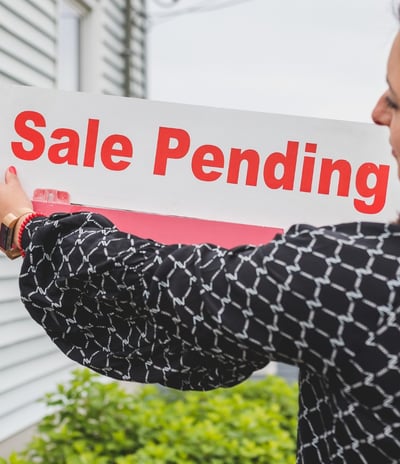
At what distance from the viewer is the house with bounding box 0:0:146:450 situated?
12.7ft

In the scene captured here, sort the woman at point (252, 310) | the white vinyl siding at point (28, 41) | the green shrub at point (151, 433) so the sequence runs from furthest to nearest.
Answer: the white vinyl siding at point (28, 41)
the green shrub at point (151, 433)
the woman at point (252, 310)

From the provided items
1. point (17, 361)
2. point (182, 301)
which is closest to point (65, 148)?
point (182, 301)

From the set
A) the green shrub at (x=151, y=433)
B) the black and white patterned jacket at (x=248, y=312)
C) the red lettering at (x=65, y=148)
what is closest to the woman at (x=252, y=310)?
the black and white patterned jacket at (x=248, y=312)

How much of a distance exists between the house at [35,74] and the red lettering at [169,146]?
7.22 ft

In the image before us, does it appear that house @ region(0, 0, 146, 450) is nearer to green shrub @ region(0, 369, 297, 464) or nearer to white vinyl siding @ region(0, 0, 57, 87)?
white vinyl siding @ region(0, 0, 57, 87)

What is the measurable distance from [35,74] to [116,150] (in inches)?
103

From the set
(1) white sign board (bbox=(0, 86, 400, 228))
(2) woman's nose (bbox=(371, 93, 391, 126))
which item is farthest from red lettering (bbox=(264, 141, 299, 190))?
(2) woman's nose (bbox=(371, 93, 391, 126))

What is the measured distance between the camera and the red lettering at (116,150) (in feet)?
5.92

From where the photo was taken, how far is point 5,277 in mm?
3914

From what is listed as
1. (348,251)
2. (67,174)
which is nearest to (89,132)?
(67,174)

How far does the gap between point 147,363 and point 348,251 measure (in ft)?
1.64

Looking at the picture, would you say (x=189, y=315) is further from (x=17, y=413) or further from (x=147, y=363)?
(x=17, y=413)

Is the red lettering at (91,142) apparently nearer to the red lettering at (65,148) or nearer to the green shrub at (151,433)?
the red lettering at (65,148)

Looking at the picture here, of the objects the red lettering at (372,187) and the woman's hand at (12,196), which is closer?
the woman's hand at (12,196)
